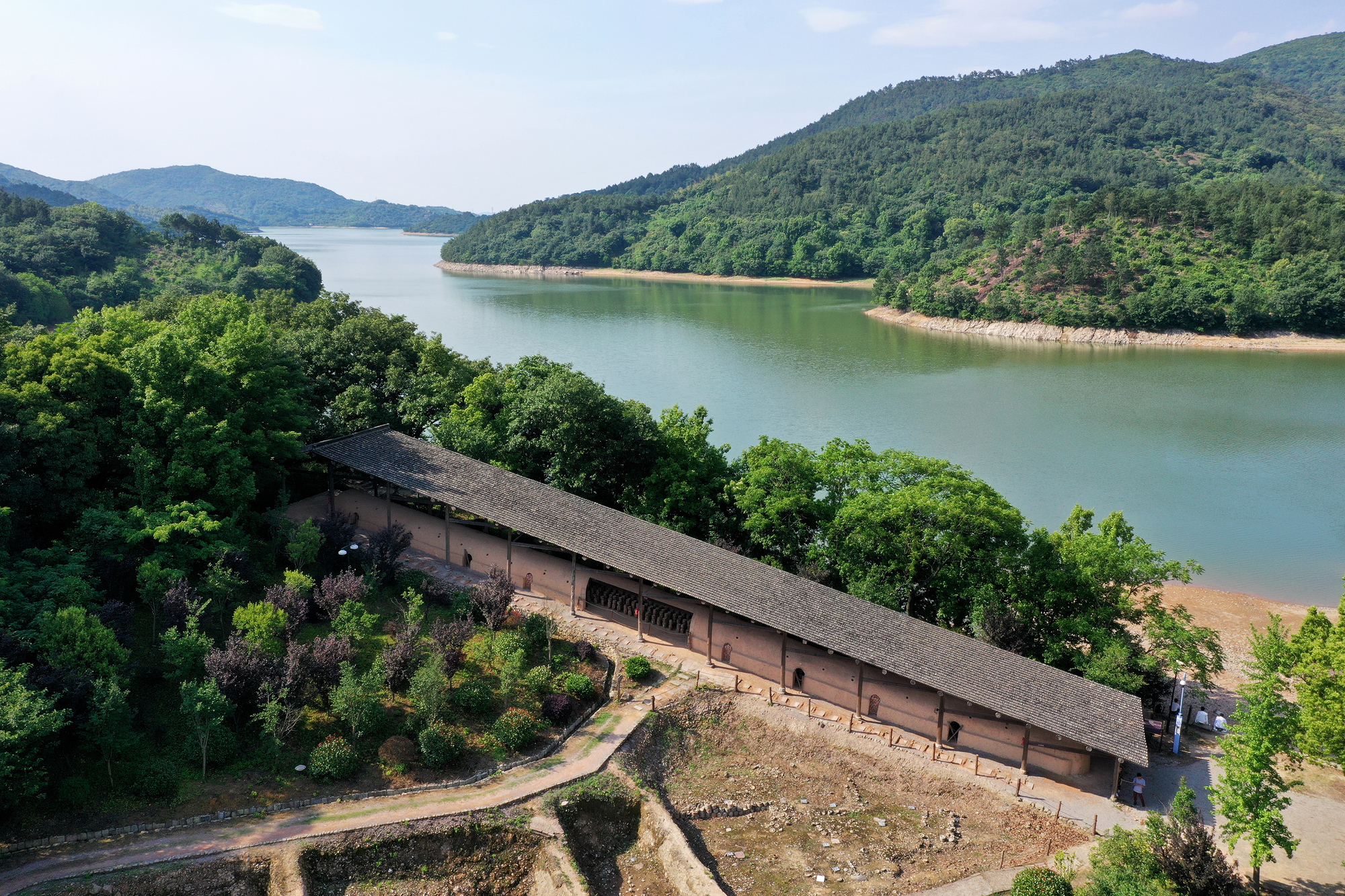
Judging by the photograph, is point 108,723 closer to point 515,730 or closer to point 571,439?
point 515,730

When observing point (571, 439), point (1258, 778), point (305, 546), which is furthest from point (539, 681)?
point (1258, 778)

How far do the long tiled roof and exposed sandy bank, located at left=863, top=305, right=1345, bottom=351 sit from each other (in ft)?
227

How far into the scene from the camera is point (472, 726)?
1831cm

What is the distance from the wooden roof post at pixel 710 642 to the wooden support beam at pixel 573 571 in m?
3.92

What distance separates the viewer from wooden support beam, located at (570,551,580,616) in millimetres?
23531

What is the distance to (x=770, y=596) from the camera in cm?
2109

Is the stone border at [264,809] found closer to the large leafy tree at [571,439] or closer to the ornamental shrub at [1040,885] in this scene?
the ornamental shrub at [1040,885]

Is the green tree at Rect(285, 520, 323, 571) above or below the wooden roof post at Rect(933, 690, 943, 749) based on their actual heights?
above

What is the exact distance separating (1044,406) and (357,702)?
48668mm

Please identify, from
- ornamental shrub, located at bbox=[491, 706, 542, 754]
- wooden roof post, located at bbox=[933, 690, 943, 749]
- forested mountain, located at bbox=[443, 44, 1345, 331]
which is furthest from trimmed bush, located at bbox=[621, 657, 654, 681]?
forested mountain, located at bbox=[443, 44, 1345, 331]

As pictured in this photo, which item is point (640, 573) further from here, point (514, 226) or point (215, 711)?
point (514, 226)

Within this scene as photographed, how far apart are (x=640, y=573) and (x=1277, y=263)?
8143 centimetres

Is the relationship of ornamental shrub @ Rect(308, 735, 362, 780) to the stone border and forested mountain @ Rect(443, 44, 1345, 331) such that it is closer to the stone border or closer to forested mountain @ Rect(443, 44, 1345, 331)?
the stone border

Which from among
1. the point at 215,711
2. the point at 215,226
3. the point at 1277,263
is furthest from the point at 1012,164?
the point at 215,711
